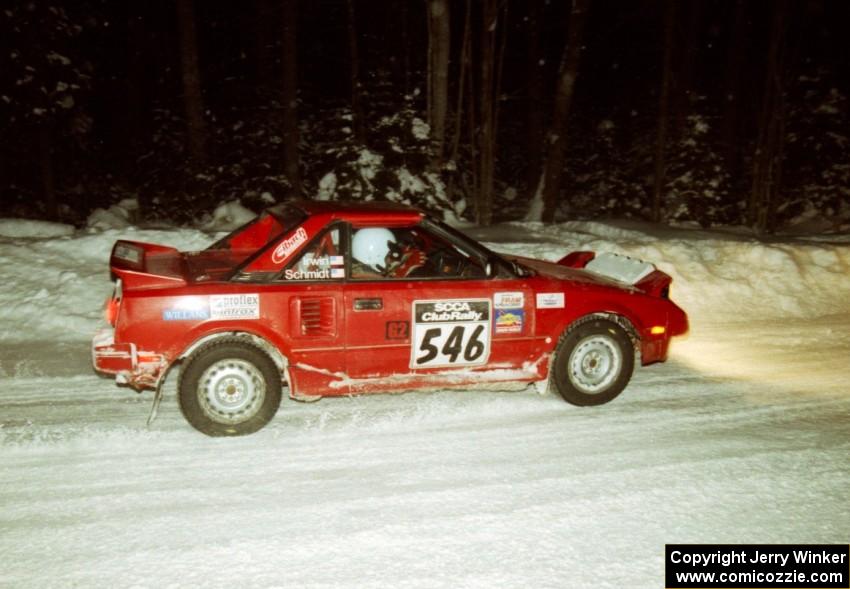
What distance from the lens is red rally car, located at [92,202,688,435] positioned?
4816 mm

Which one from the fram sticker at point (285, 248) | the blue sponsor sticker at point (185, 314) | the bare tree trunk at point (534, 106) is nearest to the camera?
the blue sponsor sticker at point (185, 314)

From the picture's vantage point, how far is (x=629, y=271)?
632 centimetres

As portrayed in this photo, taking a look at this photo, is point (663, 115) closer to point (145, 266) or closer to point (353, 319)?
point (353, 319)

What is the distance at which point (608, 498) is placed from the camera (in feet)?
13.4

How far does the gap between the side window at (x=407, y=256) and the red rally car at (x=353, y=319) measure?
12mm

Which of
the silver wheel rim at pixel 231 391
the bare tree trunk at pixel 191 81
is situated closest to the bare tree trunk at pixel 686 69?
the bare tree trunk at pixel 191 81

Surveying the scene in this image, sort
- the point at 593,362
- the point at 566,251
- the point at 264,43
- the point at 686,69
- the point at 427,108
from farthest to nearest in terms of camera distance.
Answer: the point at 686,69, the point at 264,43, the point at 427,108, the point at 566,251, the point at 593,362

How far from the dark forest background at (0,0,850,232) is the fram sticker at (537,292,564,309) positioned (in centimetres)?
850

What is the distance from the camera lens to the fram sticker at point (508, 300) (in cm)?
535

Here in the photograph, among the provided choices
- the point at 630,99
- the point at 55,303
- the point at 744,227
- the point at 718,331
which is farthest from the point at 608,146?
the point at 55,303

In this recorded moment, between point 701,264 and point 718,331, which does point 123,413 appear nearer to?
point 718,331

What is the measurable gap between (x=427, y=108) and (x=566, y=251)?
20.2 feet

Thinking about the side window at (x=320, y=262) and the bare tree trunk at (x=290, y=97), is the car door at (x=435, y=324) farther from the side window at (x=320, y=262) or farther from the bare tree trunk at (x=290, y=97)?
the bare tree trunk at (x=290, y=97)

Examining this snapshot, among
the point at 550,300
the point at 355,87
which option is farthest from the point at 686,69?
the point at 550,300
